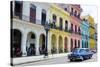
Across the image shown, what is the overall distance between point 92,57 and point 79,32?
0.44m

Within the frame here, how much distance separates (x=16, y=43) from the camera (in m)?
3.95

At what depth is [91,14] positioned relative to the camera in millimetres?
4570

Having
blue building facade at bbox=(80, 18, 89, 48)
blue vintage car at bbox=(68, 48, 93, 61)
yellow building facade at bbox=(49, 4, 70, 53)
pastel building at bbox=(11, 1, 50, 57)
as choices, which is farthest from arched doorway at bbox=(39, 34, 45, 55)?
blue building facade at bbox=(80, 18, 89, 48)

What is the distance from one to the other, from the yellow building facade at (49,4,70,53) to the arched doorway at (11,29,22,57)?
0.55 metres

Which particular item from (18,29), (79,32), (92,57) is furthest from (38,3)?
(92,57)

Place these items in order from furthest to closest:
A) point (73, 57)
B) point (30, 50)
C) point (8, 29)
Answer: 1. point (73, 57)
2. point (30, 50)
3. point (8, 29)

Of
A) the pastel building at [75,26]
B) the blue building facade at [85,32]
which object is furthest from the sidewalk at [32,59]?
the blue building facade at [85,32]

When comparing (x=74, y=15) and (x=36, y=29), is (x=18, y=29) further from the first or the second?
(x=74, y=15)

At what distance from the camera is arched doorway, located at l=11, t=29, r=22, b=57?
3898mm

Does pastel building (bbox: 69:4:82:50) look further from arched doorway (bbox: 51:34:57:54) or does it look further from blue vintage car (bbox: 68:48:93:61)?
arched doorway (bbox: 51:34:57:54)

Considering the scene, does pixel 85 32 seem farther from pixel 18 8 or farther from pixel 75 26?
pixel 18 8

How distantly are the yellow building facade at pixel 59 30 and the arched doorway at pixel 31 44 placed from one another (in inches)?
11.3

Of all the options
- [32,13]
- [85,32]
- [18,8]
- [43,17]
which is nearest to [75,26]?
[85,32]

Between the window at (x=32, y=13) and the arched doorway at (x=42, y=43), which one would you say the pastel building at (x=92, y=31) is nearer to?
the arched doorway at (x=42, y=43)
